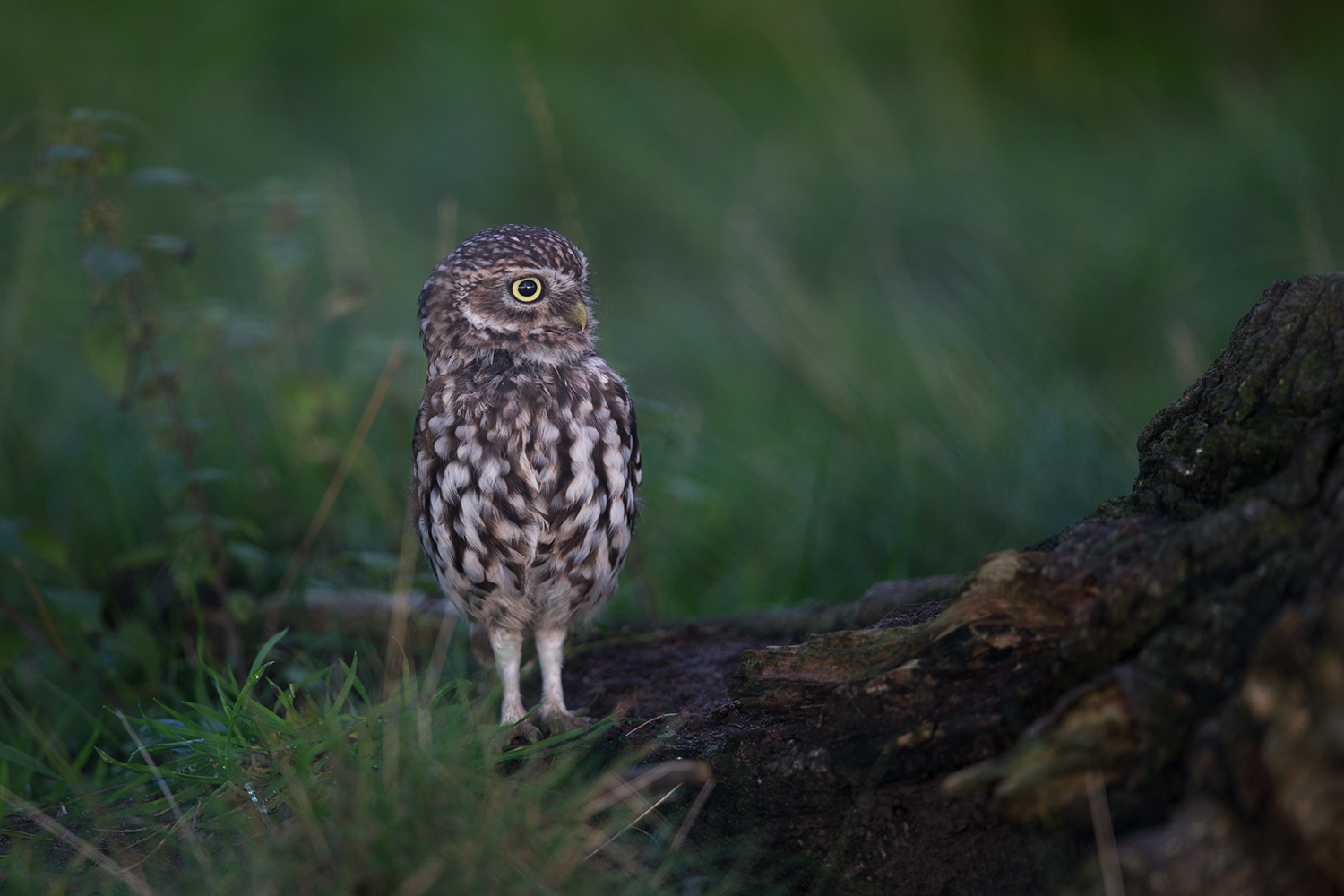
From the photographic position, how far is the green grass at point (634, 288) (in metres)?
3.42

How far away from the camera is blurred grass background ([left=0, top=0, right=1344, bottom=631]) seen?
4.06 m

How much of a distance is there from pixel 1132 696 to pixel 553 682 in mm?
1760

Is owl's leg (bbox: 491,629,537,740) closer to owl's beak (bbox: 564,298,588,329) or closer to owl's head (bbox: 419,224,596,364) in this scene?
owl's head (bbox: 419,224,596,364)

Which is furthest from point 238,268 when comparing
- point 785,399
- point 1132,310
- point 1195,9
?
point 1195,9

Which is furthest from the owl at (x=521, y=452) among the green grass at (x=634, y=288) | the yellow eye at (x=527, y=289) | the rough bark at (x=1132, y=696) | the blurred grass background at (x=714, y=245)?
the rough bark at (x=1132, y=696)

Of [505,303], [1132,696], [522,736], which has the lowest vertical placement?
[522,736]

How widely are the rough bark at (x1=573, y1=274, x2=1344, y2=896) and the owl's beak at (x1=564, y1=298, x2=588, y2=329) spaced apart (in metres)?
1.13

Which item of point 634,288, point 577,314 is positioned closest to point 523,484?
point 577,314

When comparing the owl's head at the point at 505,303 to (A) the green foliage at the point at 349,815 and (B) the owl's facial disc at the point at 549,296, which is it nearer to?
(B) the owl's facial disc at the point at 549,296

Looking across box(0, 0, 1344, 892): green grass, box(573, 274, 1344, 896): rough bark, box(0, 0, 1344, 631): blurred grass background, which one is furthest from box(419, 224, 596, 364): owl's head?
box(573, 274, 1344, 896): rough bark

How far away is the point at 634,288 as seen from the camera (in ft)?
24.4

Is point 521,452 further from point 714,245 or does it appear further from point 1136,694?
point 714,245

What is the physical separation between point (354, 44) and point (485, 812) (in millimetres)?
9372

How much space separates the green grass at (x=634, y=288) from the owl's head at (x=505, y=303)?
684 millimetres
